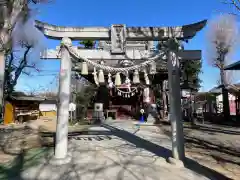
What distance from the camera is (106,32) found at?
5.78 m

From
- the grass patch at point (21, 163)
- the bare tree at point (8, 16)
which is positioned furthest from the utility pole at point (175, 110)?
the bare tree at point (8, 16)

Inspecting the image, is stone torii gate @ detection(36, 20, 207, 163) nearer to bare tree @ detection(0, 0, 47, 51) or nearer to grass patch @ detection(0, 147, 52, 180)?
grass patch @ detection(0, 147, 52, 180)

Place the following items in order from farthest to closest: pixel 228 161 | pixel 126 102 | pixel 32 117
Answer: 1. pixel 32 117
2. pixel 126 102
3. pixel 228 161

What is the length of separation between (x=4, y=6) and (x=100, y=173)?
616 centimetres

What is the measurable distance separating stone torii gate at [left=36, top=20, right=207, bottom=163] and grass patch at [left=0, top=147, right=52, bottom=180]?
0.69 meters

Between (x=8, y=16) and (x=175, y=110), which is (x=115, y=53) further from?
(x=8, y=16)

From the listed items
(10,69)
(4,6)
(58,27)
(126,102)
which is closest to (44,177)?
(58,27)

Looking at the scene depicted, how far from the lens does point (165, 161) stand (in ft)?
17.1

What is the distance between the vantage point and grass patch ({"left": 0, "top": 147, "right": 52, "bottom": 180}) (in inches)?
176

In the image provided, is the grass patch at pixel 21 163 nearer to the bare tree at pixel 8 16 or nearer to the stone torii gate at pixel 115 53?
the stone torii gate at pixel 115 53

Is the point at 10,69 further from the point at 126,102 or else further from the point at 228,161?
the point at 228,161

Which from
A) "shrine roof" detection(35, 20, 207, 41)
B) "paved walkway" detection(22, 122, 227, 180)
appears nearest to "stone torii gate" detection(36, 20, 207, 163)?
"shrine roof" detection(35, 20, 207, 41)

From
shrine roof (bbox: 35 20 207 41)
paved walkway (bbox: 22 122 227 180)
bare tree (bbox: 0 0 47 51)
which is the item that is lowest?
paved walkway (bbox: 22 122 227 180)

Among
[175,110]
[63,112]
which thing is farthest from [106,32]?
[175,110]
